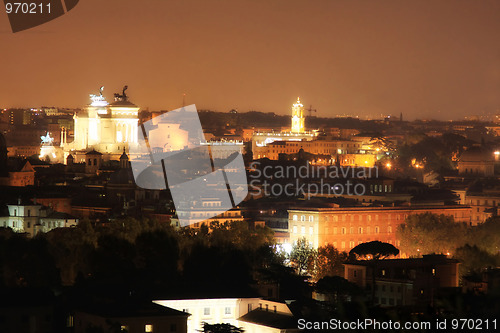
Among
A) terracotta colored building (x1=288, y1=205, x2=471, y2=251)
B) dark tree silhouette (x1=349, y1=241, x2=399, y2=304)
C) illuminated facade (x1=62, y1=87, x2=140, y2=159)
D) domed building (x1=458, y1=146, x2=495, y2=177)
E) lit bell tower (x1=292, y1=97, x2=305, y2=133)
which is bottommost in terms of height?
dark tree silhouette (x1=349, y1=241, x2=399, y2=304)

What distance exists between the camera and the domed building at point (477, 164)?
311 ft

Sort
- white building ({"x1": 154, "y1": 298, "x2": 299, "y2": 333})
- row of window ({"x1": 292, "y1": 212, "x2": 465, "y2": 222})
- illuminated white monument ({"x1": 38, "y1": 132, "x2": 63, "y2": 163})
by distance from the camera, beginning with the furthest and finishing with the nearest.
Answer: illuminated white monument ({"x1": 38, "y1": 132, "x2": 63, "y2": 163}) < row of window ({"x1": 292, "y1": 212, "x2": 465, "y2": 222}) < white building ({"x1": 154, "y1": 298, "x2": 299, "y2": 333})

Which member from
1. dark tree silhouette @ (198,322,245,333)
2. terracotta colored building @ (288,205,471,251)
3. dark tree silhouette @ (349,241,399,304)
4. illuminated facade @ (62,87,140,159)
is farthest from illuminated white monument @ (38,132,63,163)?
dark tree silhouette @ (198,322,245,333)

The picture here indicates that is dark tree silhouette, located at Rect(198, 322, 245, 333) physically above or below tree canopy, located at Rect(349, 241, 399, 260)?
below

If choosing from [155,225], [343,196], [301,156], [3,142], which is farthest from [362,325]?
[301,156]

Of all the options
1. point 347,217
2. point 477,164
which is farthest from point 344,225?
point 477,164

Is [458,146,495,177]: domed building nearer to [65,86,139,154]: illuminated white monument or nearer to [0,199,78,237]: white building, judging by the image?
[65,86,139,154]: illuminated white monument

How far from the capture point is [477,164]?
9575cm

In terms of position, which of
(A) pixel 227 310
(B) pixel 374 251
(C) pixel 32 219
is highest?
(C) pixel 32 219

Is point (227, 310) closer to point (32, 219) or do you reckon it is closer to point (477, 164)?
point (32, 219)

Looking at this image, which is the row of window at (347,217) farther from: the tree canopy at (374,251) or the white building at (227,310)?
the white building at (227,310)

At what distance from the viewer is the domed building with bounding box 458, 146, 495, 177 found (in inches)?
3730

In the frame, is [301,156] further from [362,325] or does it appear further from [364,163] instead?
[362,325]

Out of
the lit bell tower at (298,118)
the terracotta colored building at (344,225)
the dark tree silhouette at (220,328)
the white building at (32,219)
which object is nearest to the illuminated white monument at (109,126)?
the terracotta colored building at (344,225)
